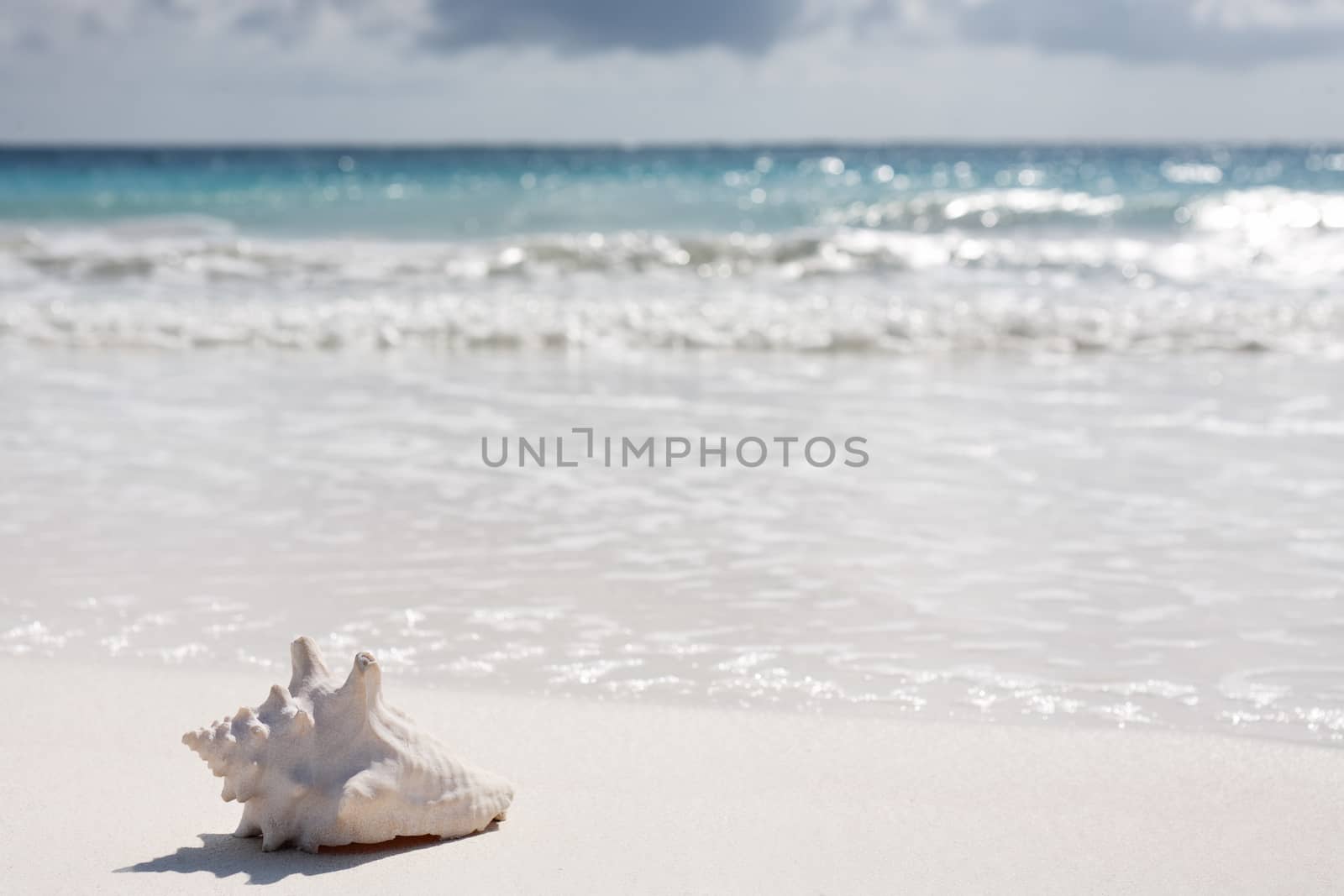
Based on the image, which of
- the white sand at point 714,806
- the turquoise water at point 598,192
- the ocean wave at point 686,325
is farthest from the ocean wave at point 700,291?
the white sand at point 714,806

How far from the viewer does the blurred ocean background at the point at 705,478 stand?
3.74 metres

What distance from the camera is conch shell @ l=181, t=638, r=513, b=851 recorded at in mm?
2432

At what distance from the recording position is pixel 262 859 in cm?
249

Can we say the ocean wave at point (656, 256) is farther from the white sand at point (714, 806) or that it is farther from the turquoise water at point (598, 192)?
the white sand at point (714, 806)

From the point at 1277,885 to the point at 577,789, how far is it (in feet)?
4.49

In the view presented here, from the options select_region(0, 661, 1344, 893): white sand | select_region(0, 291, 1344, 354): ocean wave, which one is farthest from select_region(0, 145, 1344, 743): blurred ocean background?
select_region(0, 661, 1344, 893): white sand

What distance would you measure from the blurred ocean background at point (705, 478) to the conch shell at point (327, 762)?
0.99 meters

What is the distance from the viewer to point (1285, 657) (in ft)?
12.2

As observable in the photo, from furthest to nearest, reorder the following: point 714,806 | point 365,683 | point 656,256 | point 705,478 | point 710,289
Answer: point 656,256 → point 710,289 → point 705,478 → point 714,806 → point 365,683

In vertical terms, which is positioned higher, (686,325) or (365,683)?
(686,325)


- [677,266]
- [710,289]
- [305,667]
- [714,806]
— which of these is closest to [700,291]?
[710,289]

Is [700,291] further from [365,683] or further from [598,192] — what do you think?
[598,192]

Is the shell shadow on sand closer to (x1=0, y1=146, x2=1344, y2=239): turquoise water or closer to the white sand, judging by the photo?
the white sand

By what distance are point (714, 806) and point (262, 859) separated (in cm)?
89
